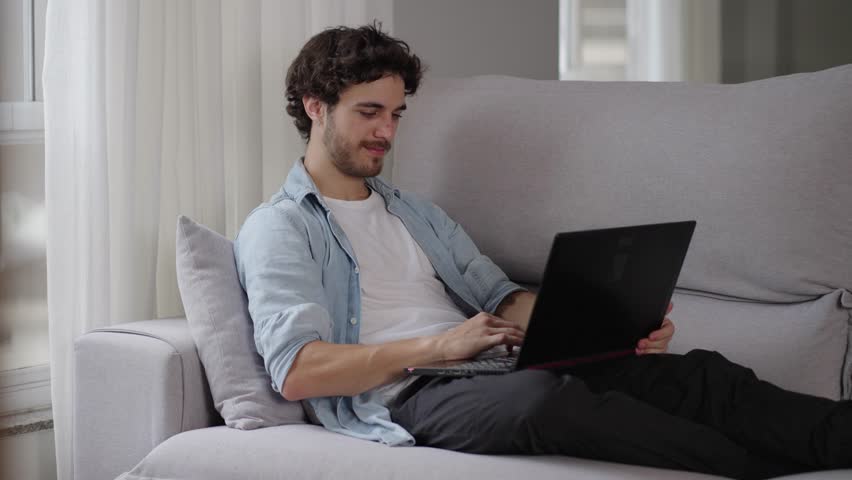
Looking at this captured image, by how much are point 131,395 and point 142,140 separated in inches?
20.6

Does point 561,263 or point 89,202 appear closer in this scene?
point 561,263

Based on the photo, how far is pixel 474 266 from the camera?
2035 millimetres

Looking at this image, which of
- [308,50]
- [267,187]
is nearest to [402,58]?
[308,50]

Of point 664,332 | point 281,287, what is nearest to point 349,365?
point 281,287

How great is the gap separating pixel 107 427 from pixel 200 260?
0.31 meters

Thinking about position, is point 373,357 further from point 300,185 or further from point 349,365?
point 300,185

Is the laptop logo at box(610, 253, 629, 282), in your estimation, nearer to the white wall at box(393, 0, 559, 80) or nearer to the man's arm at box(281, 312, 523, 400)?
the man's arm at box(281, 312, 523, 400)

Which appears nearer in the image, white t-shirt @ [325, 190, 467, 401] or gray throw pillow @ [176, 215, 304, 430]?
gray throw pillow @ [176, 215, 304, 430]

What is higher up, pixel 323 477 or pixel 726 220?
pixel 726 220

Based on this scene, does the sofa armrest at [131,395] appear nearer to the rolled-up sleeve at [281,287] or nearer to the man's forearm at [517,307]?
the rolled-up sleeve at [281,287]

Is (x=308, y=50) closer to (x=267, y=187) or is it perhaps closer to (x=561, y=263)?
(x=267, y=187)

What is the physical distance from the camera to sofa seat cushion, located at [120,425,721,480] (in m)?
1.41

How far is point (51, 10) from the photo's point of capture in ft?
6.05

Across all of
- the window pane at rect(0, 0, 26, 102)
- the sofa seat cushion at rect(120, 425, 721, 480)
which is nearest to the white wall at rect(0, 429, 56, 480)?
the sofa seat cushion at rect(120, 425, 721, 480)
